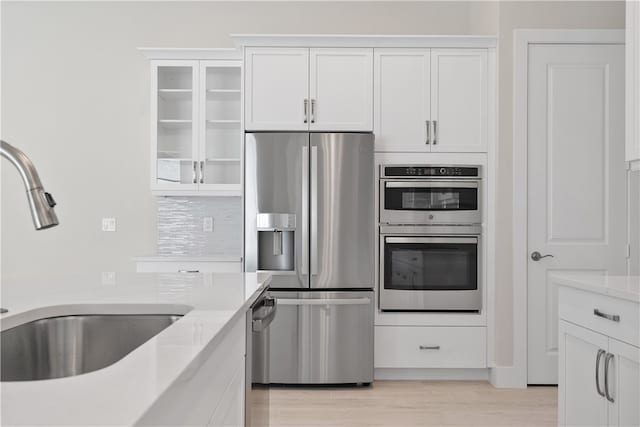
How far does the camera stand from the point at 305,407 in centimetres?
320

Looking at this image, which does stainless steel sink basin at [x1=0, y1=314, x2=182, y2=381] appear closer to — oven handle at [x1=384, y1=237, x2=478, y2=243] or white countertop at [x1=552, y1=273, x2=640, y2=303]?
white countertop at [x1=552, y1=273, x2=640, y2=303]

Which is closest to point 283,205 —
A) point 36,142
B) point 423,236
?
point 423,236

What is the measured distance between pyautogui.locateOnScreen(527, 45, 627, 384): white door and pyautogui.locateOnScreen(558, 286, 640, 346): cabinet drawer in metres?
1.44

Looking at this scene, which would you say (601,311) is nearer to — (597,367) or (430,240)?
(597,367)

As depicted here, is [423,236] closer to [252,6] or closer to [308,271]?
[308,271]

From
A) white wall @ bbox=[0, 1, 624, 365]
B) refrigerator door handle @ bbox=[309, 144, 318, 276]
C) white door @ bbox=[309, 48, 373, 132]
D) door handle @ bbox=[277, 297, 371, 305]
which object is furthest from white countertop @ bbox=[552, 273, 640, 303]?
white wall @ bbox=[0, 1, 624, 365]

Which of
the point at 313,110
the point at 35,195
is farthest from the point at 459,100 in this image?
the point at 35,195

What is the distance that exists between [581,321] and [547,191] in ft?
5.68

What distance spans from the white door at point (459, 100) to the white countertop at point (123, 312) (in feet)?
6.87

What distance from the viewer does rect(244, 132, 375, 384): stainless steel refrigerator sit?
11.5ft

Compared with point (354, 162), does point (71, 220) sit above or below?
below

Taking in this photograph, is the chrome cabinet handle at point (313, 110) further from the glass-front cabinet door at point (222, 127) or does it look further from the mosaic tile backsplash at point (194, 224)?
the mosaic tile backsplash at point (194, 224)

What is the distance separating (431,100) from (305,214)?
3.89 feet

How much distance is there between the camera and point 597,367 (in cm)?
200
